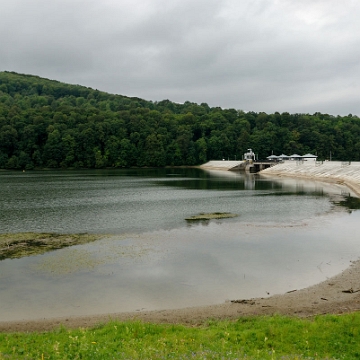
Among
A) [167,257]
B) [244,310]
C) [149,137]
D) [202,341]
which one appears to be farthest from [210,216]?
[149,137]

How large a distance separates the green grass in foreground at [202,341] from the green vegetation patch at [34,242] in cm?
1198

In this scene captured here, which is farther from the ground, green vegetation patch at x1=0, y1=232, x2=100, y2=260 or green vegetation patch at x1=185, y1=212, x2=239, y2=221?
green vegetation patch at x1=185, y1=212, x2=239, y2=221

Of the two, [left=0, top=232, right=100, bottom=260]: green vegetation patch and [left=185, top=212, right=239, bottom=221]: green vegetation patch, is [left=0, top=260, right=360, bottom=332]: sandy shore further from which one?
[left=185, top=212, right=239, bottom=221]: green vegetation patch

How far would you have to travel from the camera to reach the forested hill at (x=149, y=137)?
134000 mm

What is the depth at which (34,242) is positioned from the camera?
2428 cm

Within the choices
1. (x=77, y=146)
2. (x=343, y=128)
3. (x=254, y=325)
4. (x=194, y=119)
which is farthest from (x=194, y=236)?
(x=343, y=128)

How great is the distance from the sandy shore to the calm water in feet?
2.71

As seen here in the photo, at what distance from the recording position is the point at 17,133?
135125 mm

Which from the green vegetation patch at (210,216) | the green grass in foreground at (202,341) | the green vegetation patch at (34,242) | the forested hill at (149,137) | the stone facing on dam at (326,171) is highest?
the forested hill at (149,137)

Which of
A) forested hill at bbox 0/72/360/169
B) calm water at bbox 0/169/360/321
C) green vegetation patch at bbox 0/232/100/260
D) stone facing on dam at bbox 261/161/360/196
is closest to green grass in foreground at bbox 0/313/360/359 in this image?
calm water at bbox 0/169/360/321

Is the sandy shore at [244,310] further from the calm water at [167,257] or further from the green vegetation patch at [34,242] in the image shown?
the green vegetation patch at [34,242]

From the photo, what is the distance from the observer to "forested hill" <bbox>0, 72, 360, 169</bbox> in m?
134

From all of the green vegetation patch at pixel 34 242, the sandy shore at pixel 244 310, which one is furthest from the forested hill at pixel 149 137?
the sandy shore at pixel 244 310

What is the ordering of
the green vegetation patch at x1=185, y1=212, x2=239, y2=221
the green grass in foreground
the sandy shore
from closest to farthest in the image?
the green grass in foreground
the sandy shore
the green vegetation patch at x1=185, y1=212, x2=239, y2=221
